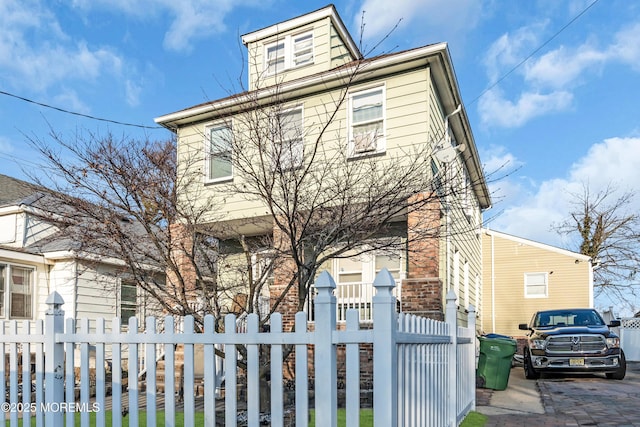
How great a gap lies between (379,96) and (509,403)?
20.0ft

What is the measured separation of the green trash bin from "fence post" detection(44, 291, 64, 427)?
8.02 metres

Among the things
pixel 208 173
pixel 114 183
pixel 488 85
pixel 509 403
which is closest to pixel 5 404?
pixel 114 183

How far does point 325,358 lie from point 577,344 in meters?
10.5

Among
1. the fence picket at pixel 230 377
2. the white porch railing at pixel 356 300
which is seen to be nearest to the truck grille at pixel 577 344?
the white porch railing at pixel 356 300

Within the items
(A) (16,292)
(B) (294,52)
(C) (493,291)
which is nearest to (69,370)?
(B) (294,52)

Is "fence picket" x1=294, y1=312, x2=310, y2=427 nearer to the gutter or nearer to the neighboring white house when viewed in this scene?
the gutter

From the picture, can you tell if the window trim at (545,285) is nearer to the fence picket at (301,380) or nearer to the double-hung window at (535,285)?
the double-hung window at (535,285)

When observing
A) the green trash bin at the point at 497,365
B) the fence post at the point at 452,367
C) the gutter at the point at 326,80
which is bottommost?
the green trash bin at the point at 497,365

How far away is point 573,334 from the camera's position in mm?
11562

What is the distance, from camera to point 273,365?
3.03m

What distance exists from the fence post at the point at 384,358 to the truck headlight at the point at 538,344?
10031mm

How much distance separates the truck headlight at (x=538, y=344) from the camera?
1170 centimetres

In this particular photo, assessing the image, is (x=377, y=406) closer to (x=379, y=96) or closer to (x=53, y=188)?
(x=53, y=188)

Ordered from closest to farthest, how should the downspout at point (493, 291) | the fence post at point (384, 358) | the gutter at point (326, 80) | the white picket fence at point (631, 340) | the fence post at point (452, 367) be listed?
1. the fence post at point (384, 358)
2. the fence post at point (452, 367)
3. the gutter at point (326, 80)
4. the white picket fence at point (631, 340)
5. the downspout at point (493, 291)
